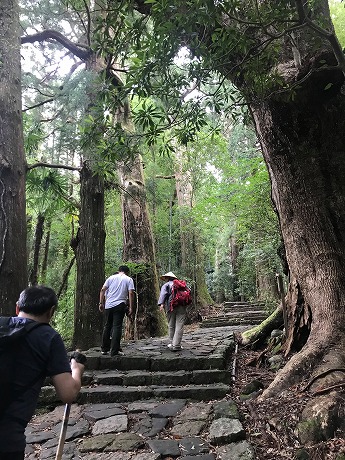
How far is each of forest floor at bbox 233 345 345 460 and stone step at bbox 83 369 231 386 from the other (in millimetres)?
524

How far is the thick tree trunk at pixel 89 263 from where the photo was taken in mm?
7754

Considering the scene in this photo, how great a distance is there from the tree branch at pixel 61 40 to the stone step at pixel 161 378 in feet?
23.2

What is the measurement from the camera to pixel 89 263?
801 centimetres

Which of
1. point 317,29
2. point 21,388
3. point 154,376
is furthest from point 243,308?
point 21,388

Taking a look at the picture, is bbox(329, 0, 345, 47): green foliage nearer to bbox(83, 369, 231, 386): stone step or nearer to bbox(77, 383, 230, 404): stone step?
bbox(83, 369, 231, 386): stone step

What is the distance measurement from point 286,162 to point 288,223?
974mm

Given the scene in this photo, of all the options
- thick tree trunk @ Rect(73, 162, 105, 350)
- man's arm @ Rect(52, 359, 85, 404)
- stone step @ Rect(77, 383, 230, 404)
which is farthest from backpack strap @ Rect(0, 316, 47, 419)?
thick tree trunk @ Rect(73, 162, 105, 350)

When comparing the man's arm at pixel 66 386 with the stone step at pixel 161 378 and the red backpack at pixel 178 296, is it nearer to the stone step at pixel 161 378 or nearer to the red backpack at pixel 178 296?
the stone step at pixel 161 378

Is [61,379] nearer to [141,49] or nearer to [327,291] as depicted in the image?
[141,49]

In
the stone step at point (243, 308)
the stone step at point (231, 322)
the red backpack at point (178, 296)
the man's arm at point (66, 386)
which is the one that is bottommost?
the stone step at point (231, 322)

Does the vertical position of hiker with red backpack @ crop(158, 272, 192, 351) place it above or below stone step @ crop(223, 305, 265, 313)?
above

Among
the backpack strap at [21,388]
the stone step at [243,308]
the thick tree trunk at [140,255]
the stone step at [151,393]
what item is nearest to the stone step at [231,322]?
the stone step at [243,308]

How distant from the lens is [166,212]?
64.5 ft

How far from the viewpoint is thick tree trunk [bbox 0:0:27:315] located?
5.62m
